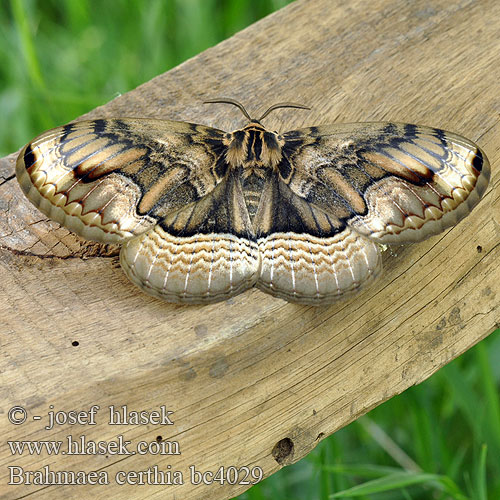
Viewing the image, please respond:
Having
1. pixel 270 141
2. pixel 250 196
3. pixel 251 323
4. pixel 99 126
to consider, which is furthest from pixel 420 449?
pixel 99 126

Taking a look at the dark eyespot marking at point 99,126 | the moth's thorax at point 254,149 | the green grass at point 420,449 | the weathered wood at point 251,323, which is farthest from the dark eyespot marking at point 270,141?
the green grass at point 420,449

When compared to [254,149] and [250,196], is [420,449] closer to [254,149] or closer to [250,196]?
[250,196]

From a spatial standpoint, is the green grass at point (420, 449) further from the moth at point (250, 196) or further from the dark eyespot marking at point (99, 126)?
the dark eyespot marking at point (99, 126)

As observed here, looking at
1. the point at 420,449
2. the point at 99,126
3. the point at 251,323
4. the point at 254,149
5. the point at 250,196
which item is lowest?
the point at 420,449


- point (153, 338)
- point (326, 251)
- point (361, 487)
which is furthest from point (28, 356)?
point (361, 487)

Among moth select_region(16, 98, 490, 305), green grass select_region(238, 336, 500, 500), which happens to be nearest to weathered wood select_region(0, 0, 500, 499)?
moth select_region(16, 98, 490, 305)

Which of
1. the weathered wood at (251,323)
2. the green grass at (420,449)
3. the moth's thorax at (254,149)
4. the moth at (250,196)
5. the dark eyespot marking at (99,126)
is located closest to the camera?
the weathered wood at (251,323)

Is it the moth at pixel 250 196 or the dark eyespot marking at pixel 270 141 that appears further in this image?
the dark eyespot marking at pixel 270 141
